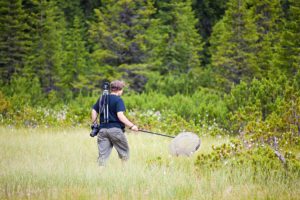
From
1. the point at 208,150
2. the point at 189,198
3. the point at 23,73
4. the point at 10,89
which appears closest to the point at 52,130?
the point at 208,150

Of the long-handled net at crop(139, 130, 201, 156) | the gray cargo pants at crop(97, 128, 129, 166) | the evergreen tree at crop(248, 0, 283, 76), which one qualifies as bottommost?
the long-handled net at crop(139, 130, 201, 156)

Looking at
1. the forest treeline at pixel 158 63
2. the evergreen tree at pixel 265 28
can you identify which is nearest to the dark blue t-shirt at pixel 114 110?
the forest treeline at pixel 158 63

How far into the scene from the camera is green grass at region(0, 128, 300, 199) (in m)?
7.29

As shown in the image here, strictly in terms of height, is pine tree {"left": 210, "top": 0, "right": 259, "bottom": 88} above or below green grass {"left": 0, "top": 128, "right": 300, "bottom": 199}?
above

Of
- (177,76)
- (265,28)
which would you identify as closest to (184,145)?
(177,76)

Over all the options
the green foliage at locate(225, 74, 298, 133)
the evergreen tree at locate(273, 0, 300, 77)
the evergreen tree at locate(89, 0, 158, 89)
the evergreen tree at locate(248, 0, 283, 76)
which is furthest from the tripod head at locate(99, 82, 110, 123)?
the evergreen tree at locate(248, 0, 283, 76)

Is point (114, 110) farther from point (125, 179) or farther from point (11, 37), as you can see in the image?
point (11, 37)

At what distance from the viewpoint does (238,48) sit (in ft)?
94.8

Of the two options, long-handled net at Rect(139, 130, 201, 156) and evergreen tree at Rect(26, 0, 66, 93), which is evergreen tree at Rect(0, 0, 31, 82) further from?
long-handled net at Rect(139, 130, 201, 156)

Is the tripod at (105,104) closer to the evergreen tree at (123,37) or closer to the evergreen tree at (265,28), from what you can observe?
the evergreen tree at (123,37)

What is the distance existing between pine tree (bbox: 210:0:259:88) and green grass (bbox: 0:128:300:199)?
1798 cm

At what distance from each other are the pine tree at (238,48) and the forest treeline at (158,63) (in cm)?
6

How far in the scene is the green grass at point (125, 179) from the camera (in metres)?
7.29

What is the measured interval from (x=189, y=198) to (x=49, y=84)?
94.5ft
